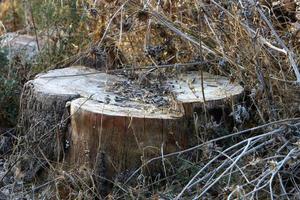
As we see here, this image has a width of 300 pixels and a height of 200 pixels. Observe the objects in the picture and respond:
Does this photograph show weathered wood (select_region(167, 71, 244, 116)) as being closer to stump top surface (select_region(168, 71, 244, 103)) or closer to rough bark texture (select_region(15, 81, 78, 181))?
stump top surface (select_region(168, 71, 244, 103))

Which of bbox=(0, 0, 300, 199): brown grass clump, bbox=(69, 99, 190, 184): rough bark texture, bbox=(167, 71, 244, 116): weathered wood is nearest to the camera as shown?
bbox=(0, 0, 300, 199): brown grass clump

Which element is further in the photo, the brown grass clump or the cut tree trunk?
the cut tree trunk

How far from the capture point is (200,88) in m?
4.45

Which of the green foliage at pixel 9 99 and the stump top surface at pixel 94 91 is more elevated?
the stump top surface at pixel 94 91

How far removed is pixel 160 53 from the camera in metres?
4.75

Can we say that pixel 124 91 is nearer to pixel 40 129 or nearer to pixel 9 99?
pixel 40 129

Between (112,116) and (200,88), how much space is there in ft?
2.51

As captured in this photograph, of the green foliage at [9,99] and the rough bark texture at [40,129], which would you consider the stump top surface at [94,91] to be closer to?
the rough bark texture at [40,129]

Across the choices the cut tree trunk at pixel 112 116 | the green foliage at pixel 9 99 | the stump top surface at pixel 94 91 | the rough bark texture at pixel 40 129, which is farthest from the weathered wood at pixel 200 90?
the green foliage at pixel 9 99

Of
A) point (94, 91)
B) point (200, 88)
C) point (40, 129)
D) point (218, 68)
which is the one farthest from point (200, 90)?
point (40, 129)

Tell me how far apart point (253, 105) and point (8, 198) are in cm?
158

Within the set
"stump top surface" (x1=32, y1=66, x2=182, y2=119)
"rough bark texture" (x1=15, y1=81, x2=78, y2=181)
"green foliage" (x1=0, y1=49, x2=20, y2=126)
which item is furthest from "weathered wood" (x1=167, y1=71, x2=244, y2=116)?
"green foliage" (x1=0, y1=49, x2=20, y2=126)

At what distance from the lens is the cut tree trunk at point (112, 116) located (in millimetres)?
3973

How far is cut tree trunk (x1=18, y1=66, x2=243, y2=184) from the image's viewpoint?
3973mm
